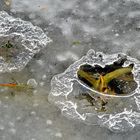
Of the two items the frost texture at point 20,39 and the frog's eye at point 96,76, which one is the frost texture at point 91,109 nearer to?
the frog's eye at point 96,76

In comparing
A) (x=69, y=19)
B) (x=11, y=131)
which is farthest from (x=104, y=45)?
(x=11, y=131)

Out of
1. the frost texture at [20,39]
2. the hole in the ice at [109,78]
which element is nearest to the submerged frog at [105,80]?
the hole in the ice at [109,78]

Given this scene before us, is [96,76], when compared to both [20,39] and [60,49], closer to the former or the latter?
[60,49]

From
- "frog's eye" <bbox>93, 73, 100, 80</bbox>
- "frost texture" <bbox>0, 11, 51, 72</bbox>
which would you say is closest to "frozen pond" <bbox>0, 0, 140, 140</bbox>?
"frost texture" <bbox>0, 11, 51, 72</bbox>

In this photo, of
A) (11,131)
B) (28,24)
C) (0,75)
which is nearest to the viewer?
(11,131)

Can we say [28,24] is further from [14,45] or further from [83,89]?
[83,89]

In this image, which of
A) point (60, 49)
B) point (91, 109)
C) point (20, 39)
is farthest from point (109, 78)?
point (20, 39)

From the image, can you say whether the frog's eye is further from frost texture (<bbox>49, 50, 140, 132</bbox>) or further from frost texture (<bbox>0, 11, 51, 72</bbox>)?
frost texture (<bbox>0, 11, 51, 72</bbox>)
